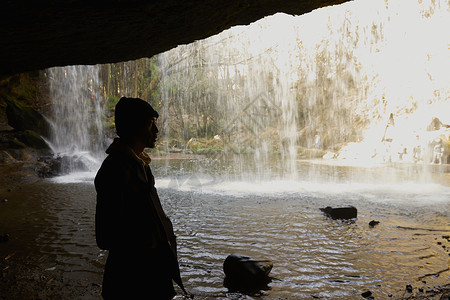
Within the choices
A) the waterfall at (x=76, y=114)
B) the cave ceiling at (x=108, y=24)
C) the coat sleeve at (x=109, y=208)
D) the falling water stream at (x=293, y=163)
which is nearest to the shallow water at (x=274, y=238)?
the falling water stream at (x=293, y=163)

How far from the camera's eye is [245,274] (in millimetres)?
3416

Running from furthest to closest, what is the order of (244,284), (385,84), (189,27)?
(385,84) → (189,27) → (244,284)

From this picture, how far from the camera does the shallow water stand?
11.5 feet

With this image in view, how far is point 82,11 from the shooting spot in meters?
4.12

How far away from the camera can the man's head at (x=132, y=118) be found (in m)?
1.97

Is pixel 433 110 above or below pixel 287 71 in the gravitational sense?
below

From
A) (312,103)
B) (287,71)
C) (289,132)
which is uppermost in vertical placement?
(287,71)

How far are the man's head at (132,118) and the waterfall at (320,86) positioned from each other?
50.8 ft

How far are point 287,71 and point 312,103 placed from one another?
12.3ft

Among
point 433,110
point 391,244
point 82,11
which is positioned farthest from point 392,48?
point 82,11

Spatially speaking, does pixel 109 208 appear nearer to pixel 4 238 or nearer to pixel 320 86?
pixel 4 238

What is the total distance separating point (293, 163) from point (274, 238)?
14.5 metres

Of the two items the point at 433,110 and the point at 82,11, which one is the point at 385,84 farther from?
the point at 82,11

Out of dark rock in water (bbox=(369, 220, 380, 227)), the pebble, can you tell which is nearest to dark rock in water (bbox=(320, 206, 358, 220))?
dark rock in water (bbox=(369, 220, 380, 227))
